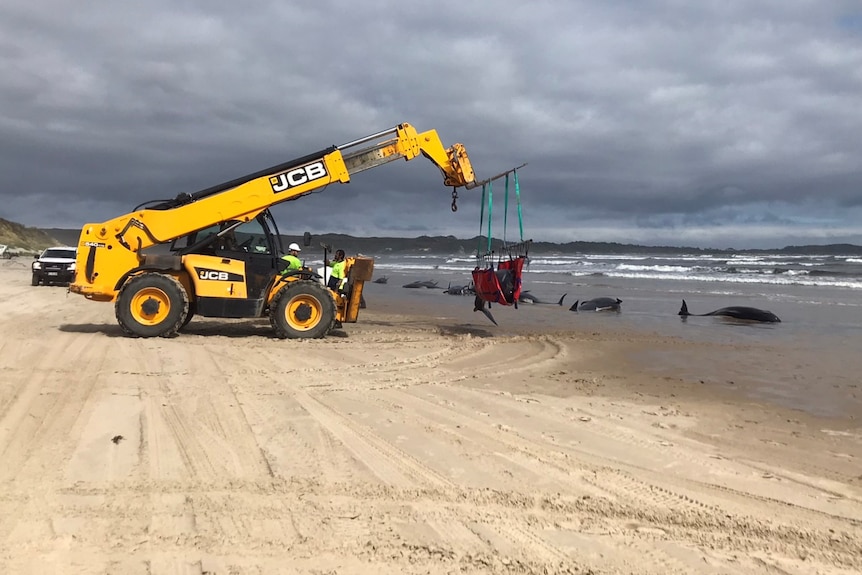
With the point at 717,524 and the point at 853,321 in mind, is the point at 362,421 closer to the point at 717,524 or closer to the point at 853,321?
the point at 717,524

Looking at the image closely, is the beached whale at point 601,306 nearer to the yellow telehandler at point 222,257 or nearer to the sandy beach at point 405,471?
the yellow telehandler at point 222,257

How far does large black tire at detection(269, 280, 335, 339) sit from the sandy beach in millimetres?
2176

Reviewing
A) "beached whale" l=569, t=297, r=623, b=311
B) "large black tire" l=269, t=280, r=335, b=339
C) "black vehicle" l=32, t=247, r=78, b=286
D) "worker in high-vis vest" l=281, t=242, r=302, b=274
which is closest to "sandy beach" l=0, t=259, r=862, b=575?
"large black tire" l=269, t=280, r=335, b=339

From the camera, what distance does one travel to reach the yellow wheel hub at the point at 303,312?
1078 cm

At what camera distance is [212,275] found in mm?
10398

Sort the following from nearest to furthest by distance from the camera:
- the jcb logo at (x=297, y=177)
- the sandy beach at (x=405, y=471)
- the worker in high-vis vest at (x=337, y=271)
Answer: the sandy beach at (x=405, y=471) → the jcb logo at (x=297, y=177) → the worker in high-vis vest at (x=337, y=271)

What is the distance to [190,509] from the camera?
3693 mm

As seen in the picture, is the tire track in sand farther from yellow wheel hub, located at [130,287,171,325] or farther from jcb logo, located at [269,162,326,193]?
jcb logo, located at [269,162,326,193]

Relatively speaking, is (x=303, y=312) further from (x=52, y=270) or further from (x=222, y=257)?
(x=52, y=270)

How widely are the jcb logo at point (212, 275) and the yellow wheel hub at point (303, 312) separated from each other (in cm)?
113

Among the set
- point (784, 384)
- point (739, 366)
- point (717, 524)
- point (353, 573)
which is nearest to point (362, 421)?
point (353, 573)

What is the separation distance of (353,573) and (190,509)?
46.7 inches

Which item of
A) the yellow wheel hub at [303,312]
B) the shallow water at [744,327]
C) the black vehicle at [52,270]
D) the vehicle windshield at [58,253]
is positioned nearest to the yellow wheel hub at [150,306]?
the yellow wheel hub at [303,312]

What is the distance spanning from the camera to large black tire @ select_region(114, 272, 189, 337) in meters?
10.1
